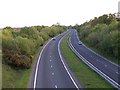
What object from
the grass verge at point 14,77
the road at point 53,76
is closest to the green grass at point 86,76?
the road at point 53,76

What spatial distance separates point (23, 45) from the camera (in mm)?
65625

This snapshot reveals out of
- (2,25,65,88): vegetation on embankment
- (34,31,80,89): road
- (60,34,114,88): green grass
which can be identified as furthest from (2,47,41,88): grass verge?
(60,34,114,88): green grass

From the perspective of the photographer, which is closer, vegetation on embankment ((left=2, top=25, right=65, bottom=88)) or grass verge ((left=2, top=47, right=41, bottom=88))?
grass verge ((left=2, top=47, right=41, bottom=88))

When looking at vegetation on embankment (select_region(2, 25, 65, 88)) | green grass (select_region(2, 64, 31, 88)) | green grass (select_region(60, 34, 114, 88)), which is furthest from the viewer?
vegetation on embankment (select_region(2, 25, 65, 88))

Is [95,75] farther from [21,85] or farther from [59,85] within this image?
[21,85]

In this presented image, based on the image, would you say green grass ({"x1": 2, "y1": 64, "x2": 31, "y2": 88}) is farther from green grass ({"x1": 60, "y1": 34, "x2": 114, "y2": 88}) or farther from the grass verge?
green grass ({"x1": 60, "y1": 34, "x2": 114, "y2": 88})

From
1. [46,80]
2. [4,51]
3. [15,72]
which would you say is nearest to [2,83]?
[46,80]

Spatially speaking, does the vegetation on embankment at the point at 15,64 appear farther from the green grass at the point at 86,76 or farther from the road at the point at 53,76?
the green grass at the point at 86,76

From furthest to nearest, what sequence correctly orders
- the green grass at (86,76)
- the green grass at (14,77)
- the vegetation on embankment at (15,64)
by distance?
the vegetation on embankment at (15,64) < the green grass at (14,77) < the green grass at (86,76)

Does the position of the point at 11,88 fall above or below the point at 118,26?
below

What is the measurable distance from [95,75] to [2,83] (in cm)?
1401

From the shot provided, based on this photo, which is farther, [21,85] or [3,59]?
[3,59]

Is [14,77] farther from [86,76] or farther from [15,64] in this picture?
[86,76]

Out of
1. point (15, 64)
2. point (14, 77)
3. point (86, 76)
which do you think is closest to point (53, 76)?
point (86, 76)
